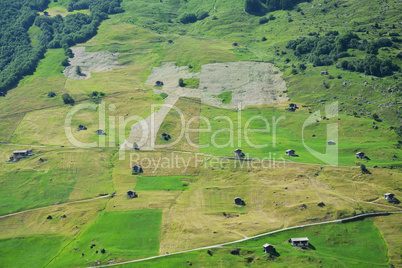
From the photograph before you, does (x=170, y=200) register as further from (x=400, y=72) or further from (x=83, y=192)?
(x=400, y=72)

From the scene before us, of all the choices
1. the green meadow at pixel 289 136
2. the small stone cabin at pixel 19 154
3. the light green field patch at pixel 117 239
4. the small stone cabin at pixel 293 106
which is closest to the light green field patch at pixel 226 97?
the green meadow at pixel 289 136

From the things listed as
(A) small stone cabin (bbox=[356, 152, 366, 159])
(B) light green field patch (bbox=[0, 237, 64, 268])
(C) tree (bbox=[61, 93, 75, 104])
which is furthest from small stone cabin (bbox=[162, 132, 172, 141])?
(A) small stone cabin (bbox=[356, 152, 366, 159])

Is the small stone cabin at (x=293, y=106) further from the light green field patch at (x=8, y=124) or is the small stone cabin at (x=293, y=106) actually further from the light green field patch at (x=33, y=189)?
the light green field patch at (x=8, y=124)

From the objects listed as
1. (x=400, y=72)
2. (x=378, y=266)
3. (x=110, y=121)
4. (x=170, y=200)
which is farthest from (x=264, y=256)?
(x=400, y=72)

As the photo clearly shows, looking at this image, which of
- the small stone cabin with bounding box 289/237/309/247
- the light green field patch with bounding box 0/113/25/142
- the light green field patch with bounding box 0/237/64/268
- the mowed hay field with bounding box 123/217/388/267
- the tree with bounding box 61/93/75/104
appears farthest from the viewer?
the tree with bounding box 61/93/75/104

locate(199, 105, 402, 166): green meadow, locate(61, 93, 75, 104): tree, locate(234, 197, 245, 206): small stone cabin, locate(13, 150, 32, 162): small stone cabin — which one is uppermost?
locate(61, 93, 75, 104): tree

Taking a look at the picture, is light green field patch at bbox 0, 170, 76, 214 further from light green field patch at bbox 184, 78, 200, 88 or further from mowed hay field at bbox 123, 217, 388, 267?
light green field patch at bbox 184, 78, 200, 88
